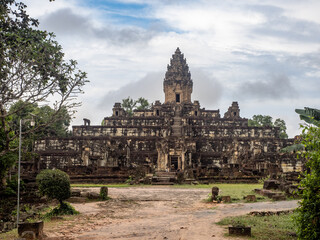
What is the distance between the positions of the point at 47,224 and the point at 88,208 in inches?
145

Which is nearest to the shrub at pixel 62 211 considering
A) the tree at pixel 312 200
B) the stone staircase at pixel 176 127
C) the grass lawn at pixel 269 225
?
the grass lawn at pixel 269 225

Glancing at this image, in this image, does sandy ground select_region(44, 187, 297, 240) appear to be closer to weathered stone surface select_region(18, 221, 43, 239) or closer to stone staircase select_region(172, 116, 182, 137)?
weathered stone surface select_region(18, 221, 43, 239)

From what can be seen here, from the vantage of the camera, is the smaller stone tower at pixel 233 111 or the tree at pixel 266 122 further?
the tree at pixel 266 122

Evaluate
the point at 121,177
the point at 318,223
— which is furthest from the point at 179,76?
the point at 318,223

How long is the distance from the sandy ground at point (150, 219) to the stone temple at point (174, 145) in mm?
13369

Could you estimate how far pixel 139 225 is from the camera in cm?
1090

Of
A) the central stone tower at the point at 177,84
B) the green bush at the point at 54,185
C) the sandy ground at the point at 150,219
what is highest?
the central stone tower at the point at 177,84

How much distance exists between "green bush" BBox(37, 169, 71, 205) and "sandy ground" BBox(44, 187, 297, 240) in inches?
44.0

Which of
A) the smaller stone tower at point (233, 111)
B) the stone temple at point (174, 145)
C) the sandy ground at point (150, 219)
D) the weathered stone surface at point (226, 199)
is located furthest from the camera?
the smaller stone tower at point (233, 111)

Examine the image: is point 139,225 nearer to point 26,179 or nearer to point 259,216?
point 259,216

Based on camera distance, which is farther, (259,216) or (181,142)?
(181,142)

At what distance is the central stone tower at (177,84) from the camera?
51.5m

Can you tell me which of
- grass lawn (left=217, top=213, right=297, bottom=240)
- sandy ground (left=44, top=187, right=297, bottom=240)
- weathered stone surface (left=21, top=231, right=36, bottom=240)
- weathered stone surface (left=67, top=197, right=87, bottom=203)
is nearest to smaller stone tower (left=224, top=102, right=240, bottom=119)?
sandy ground (left=44, top=187, right=297, bottom=240)

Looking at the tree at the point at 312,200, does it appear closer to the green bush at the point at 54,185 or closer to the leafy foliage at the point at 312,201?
the leafy foliage at the point at 312,201
